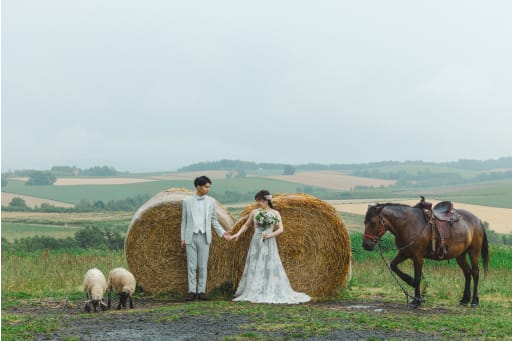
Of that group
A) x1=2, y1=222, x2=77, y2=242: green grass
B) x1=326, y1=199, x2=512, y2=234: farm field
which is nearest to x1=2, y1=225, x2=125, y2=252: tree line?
x1=2, y1=222, x2=77, y2=242: green grass

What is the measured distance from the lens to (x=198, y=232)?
1257 centimetres

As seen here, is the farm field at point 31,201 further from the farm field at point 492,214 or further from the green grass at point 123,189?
the farm field at point 492,214

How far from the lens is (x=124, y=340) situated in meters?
8.87

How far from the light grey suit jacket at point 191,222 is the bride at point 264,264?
15.1 inches

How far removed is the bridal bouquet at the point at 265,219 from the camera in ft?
40.7

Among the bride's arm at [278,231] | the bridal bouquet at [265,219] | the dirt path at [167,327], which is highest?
the bridal bouquet at [265,219]

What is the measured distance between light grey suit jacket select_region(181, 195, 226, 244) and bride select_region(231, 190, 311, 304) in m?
0.38

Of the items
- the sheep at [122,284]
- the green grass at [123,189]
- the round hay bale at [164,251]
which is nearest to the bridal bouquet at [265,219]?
the round hay bale at [164,251]

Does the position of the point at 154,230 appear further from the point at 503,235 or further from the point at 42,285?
the point at 503,235

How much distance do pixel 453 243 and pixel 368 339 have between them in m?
4.23

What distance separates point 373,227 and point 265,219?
1689mm

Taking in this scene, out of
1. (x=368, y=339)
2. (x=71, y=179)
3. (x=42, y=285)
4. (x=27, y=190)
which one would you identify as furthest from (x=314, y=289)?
(x=71, y=179)

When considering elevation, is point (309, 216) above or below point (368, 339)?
above

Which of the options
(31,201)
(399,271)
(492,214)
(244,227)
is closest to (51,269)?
(244,227)
